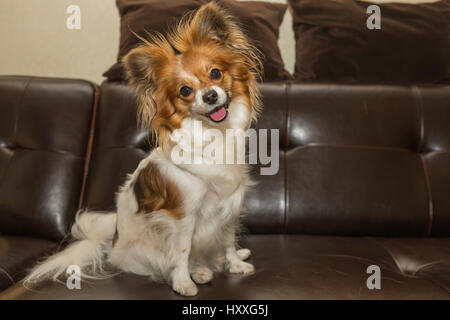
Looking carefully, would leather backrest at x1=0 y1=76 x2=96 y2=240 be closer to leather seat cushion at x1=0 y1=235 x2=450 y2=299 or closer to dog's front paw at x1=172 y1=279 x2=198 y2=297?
leather seat cushion at x1=0 y1=235 x2=450 y2=299

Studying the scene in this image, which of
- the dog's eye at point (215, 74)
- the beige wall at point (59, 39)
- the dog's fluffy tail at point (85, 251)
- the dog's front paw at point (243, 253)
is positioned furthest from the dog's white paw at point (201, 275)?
the beige wall at point (59, 39)

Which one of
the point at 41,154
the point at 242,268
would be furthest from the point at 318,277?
the point at 41,154

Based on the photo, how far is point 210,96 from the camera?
1.37 meters

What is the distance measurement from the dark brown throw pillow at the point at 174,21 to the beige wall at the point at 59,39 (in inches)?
13.2

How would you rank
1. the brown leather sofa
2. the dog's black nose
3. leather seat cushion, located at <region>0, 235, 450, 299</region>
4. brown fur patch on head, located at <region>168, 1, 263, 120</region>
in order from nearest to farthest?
leather seat cushion, located at <region>0, 235, 450, 299</region>, the dog's black nose, brown fur patch on head, located at <region>168, 1, 263, 120</region>, the brown leather sofa

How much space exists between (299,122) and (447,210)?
2.44 ft

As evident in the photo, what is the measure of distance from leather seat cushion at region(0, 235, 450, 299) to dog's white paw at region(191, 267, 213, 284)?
0.03 metres

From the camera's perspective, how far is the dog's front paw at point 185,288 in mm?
1276

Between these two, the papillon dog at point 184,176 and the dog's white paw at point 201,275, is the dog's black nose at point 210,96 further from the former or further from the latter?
the dog's white paw at point 201,275

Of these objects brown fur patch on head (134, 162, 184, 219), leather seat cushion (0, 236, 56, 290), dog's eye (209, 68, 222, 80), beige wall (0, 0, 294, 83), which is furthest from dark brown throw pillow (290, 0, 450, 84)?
leather seat cushion (0, 236, 56, 290)

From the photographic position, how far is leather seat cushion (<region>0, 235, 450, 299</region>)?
1237mm

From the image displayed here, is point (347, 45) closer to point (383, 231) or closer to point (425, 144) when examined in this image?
point (425, 144)

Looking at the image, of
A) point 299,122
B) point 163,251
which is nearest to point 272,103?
point 299,122

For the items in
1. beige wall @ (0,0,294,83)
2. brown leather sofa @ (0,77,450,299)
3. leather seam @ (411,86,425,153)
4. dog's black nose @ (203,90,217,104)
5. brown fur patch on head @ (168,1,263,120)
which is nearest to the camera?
dog's black nose @ (203,90,217,104)
